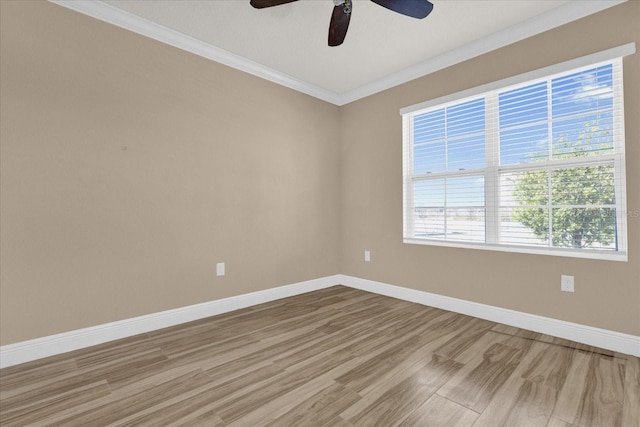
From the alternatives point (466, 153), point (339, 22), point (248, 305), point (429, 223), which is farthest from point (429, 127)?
point (248, 305)

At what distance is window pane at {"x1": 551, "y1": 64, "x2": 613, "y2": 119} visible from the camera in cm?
216

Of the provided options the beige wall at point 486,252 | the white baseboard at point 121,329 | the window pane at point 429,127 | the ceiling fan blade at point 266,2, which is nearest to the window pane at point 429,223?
the beige wall at point 486,252

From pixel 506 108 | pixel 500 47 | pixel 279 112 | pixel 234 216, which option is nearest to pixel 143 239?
pixel 234 216

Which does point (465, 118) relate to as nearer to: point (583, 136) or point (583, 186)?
point (583, 136)

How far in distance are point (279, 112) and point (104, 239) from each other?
218 cm

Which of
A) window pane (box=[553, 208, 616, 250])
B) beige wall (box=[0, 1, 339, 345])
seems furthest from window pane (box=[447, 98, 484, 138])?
beige wall (box=[0, 1, 339, 345])

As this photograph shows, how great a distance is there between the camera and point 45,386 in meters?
1.68

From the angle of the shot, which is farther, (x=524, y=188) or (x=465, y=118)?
(x=465, y=118)

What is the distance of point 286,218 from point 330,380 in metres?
2.03

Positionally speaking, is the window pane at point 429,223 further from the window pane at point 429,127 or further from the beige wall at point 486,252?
the window pane at point 429,127

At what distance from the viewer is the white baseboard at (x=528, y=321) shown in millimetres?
2047

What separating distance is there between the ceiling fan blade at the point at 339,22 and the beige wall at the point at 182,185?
4.30 feet

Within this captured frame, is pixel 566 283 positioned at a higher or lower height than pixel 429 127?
lower

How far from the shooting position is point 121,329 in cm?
230
